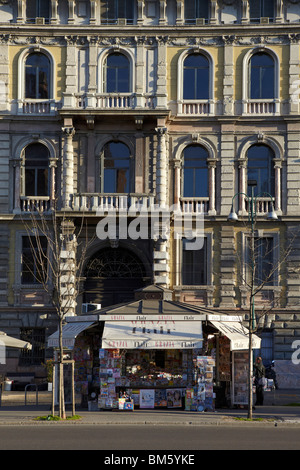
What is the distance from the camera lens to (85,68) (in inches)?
1563

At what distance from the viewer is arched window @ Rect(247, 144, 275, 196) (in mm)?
39625

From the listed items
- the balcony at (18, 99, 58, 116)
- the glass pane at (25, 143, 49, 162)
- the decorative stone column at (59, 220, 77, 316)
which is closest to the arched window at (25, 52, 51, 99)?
the balcony at (18, 99, 58, 116)

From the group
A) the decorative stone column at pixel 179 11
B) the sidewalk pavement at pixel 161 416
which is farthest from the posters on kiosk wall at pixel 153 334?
the decorative stone column at pixel 179 11

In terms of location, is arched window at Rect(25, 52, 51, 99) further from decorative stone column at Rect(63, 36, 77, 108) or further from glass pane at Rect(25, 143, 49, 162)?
glass pane at Rect(25, 143, 49, 162)

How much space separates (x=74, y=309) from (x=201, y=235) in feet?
20.9

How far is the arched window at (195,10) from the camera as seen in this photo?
40156mm

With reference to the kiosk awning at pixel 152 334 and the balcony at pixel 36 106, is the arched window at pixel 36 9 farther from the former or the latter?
the kiosk awning at pixel 152 334

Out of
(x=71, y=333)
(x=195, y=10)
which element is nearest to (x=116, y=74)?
(x=195, y=10)

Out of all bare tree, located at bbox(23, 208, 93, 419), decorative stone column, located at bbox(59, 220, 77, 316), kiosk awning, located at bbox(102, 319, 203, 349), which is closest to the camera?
kiosk awning, located at bbox(102, 319, 203, 349)

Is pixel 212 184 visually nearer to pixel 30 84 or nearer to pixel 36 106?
pixel 36 106

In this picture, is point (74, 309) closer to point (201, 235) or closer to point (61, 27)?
point (201, 235)

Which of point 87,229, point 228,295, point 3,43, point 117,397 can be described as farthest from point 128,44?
point 117,397

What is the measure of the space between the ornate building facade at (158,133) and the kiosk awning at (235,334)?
9977 mm

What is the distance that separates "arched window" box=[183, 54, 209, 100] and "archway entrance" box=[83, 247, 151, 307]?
7605mm
